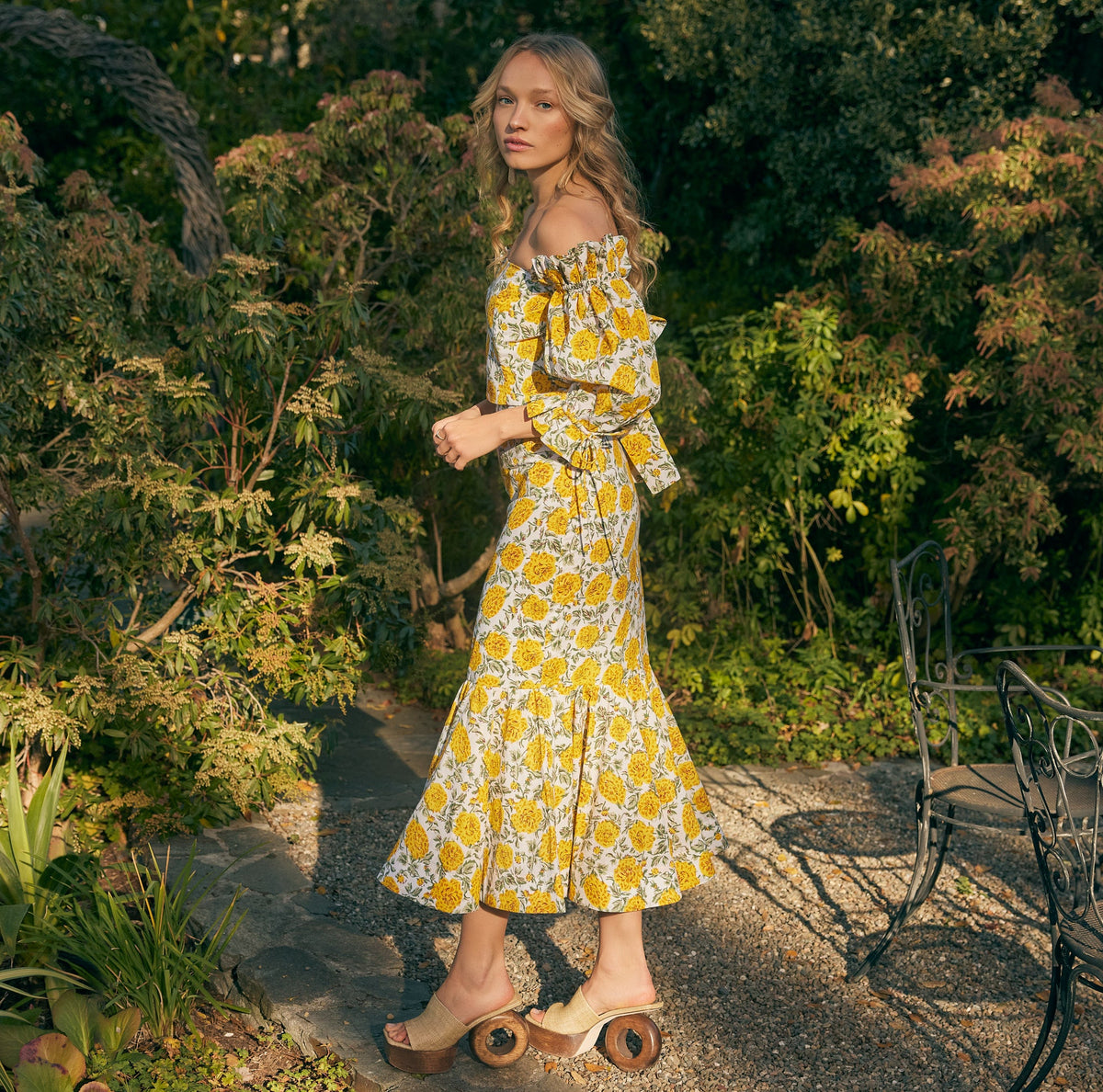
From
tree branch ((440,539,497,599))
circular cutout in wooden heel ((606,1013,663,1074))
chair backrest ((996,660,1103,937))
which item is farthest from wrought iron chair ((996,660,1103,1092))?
tree branch ((440,539,497,599))

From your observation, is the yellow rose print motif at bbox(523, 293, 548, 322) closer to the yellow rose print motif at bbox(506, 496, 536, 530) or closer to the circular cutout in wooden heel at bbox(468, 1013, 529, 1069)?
the yellow rose print motif at bbox(506, 496, 536, 530)

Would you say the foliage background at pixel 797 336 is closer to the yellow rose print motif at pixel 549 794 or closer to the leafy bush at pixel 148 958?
the leafy bush at pixel 148 958

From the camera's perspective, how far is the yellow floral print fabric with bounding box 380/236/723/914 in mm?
2426

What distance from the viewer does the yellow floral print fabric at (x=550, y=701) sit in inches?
95.5

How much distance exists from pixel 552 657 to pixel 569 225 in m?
0.85

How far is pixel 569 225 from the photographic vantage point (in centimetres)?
235

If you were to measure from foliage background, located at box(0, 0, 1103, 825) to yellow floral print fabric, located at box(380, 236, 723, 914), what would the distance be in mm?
1192

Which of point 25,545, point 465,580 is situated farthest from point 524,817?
point 465,580

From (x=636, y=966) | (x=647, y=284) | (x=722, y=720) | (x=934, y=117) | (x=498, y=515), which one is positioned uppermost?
(x=934, y=117)

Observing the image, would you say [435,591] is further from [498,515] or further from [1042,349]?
[1042,349]

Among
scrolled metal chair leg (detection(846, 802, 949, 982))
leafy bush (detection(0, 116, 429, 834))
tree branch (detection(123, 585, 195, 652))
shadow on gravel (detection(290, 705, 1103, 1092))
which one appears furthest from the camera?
tree branch (detection(123, 585, 195, 652))

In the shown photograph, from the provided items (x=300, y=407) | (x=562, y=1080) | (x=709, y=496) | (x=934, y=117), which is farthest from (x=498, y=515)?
(x=562, y=1080)

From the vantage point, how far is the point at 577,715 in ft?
8.16

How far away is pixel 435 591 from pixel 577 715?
315 centimetres
